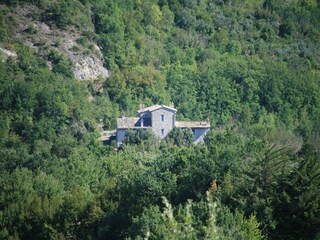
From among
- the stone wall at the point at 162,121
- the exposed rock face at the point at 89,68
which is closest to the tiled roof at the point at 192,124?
the stone wall at the point at 162,121

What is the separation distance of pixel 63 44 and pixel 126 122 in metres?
13.0

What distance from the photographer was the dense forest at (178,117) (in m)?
30.9

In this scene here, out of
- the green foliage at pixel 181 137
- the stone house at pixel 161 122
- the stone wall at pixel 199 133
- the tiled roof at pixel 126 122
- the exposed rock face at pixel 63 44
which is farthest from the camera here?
the exposed rock face at pixel 63 44

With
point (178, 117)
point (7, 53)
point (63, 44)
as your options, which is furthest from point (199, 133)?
point (7, 53)

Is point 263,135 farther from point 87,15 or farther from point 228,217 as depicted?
point 228,217

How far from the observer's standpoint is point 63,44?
68.8m

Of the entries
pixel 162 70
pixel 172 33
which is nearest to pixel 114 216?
pixel 162 70

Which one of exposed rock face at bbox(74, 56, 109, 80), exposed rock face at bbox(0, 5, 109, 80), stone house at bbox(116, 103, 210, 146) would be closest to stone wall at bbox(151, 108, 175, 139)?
stone house at bbox(116, 103, 210, 146)

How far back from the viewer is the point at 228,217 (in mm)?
28125

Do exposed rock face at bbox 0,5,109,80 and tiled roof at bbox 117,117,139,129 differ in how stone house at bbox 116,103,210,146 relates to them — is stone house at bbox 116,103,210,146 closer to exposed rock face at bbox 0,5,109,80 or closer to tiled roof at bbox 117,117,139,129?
tiled roof at bbox 117,117,139,129

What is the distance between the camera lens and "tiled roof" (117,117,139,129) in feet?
194

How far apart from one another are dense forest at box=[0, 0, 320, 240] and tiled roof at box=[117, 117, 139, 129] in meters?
1.87

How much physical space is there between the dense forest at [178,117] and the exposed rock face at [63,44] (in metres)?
0.58

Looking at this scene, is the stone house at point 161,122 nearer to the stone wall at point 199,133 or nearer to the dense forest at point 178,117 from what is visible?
the stone wall at point 199,133
